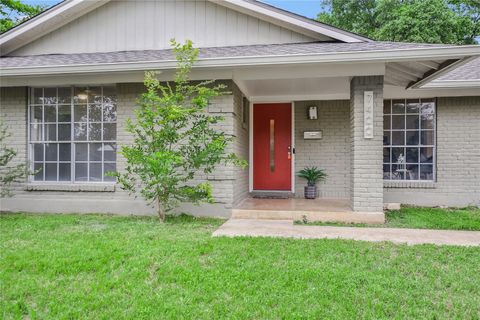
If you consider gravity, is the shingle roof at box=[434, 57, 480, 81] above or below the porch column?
above

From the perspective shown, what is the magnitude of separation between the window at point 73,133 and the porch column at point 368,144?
14.9ft

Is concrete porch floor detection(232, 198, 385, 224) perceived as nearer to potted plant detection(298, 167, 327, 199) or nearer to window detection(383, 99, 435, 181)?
potted plant detection(298, 167, 327, 199)

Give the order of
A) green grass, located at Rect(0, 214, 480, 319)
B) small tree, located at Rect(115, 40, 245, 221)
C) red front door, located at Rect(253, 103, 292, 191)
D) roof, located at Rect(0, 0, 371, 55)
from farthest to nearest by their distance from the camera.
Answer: red front door, located at Rect(253, 103, 292, 191) < roof, located at Rect(0, 0, 371, 55) < small tree, located at Rect(115, 40, 245, 221) < green grass, located at Rect(0, 214, 480, 319)

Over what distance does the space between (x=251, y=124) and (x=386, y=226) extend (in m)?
4.00

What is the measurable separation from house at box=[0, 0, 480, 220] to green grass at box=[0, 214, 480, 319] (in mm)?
2035

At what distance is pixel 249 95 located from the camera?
7.81 meters

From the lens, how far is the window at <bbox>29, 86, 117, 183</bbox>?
6.64 meters

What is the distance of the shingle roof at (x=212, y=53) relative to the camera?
17.8 ft

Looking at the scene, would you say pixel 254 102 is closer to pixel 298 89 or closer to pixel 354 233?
pixel 298 89

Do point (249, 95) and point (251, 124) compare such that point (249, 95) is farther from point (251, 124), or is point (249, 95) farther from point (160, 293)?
point (160, 293)

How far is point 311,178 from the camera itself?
25.3 feet

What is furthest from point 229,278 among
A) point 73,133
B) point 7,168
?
point 7,168

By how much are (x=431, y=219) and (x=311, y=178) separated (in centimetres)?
263

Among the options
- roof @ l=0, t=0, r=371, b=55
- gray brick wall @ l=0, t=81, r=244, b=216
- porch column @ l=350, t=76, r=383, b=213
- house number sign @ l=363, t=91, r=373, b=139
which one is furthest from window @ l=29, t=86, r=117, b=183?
house number sign @ l=363, t=91, r=373, b=139
